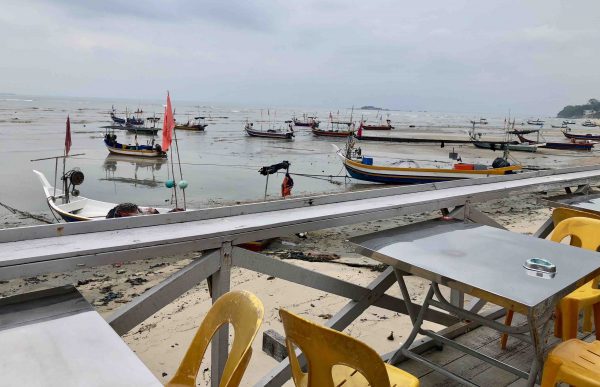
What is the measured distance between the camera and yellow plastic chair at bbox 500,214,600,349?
2.74m

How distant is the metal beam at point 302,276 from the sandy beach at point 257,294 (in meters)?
0.24

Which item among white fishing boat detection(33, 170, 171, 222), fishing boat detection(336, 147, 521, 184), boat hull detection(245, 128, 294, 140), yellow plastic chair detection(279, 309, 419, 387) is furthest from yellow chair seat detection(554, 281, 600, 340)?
boat hull detection(245, 128, 294, 140)

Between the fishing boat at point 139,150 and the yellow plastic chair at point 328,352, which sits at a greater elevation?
the yellow plastic chair at point 328,352

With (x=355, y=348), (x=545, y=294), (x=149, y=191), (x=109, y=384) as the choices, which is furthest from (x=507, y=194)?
(x=149, y=191)

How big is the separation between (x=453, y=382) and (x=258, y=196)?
54.1 feet

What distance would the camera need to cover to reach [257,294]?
20.3ft

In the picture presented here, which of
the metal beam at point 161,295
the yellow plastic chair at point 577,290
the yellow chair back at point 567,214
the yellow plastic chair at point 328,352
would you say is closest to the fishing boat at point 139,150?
the yellow chair back at point 567,214

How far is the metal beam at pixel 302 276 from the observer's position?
6.22 ft

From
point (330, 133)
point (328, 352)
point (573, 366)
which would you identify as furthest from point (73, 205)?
point (330, 133)

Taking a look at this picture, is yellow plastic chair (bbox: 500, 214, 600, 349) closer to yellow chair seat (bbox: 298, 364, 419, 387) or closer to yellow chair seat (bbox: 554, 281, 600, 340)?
yellow chair seat (bbox: 554, 281, 600, 340)

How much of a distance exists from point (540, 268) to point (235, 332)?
137 centimetres

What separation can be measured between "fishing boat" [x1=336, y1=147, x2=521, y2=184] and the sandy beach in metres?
8.31

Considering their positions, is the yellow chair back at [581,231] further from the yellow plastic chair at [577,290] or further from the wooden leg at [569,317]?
the wooden leg at [569,317]

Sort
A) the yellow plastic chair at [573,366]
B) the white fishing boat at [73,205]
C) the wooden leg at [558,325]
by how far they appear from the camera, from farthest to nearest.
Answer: the white fishing boat at [73,205], the wooden leg at [558,325], the yellow plastic chair at [573,366]
